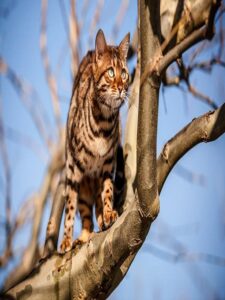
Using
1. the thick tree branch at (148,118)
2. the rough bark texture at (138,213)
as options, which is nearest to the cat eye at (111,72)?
the rough bark texture at (138,213)

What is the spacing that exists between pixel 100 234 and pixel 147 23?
63.7 inches

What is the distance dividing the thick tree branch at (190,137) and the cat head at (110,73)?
1726 mm

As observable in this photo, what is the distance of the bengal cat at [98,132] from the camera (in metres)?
5.09

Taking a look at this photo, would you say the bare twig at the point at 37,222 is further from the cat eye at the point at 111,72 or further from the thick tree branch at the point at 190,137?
the thick tree branch at the point at 190,137

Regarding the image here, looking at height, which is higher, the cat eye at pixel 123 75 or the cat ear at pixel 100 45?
the cat ear at pixel 100 45

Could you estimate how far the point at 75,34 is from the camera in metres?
6.71

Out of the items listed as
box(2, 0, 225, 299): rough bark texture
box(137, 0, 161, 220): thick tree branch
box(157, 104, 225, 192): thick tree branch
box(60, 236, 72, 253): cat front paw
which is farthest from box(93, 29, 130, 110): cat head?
box(137, 0, 161, 220): thick tree branch

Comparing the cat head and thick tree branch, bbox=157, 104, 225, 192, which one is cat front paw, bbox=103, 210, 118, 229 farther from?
thick tree branch, bbox=157, 104, 225, 192

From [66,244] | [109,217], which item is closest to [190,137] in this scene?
A: [109,217]

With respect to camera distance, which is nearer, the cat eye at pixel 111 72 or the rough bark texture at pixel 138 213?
the rough bark texture at pixel 138 213

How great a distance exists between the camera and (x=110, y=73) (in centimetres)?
513

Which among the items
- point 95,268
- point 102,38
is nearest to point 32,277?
point 95,268

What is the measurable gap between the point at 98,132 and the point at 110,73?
603 mm

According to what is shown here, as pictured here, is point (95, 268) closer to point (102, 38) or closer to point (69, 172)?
point (69, 172)
